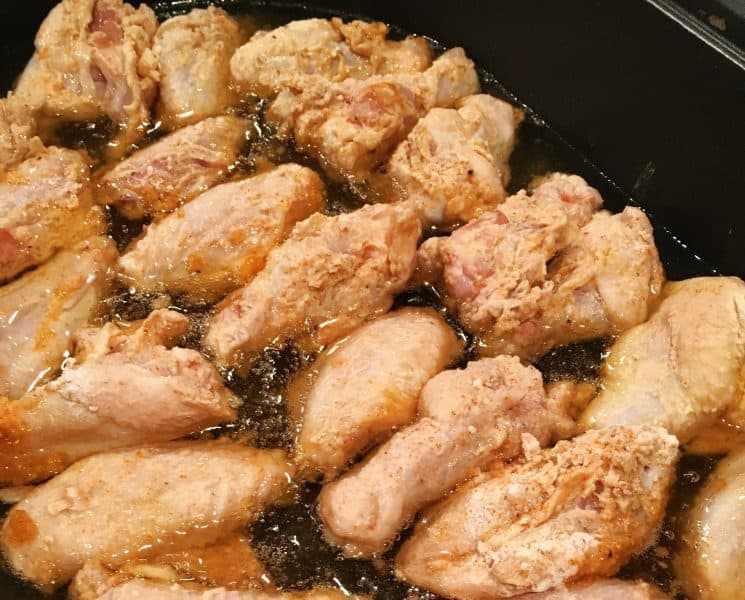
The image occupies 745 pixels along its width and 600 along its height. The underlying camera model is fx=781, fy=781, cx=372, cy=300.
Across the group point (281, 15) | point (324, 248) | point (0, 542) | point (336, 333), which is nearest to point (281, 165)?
point (324, 248)

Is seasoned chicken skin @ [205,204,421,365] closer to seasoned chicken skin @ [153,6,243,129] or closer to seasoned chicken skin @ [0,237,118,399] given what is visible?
seasoned chicken skin @ [0,237,118,399]

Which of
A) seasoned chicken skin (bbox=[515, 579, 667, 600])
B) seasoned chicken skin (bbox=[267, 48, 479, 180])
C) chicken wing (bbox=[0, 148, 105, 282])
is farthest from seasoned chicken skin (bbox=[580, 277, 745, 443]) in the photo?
chicken wing (bbox=[0, 148, 105, 282])

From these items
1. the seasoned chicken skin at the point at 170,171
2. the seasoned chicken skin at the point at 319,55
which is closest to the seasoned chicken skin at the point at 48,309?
the seasoned chicken skin at the point at 170,171

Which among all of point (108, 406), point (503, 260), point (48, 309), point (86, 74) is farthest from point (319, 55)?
point (108, 406)

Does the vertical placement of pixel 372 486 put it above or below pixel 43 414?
above

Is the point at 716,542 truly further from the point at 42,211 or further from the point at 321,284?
the point at 42,211

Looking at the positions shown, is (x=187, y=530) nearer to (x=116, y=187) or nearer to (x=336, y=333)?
(x=336, y=333)
